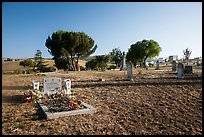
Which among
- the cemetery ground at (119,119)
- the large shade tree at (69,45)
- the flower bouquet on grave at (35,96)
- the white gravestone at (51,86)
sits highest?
the large shade tree at (69,45)

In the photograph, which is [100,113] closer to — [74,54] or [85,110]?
[85,110]

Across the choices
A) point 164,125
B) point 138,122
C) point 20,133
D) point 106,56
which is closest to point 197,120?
point 164,125

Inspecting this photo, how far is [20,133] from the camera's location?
18.3ft

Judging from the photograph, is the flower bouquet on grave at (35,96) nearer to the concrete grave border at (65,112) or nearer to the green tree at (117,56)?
the concrete grave border at (65,112)

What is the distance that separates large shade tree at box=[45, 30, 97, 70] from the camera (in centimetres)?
4044

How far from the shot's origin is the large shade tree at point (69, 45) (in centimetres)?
4044

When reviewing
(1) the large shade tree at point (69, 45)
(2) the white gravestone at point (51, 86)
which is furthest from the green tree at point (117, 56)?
(2) the white gravestone at point (51, 86)

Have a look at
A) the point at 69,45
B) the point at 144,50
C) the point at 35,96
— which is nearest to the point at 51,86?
the point at 35,96

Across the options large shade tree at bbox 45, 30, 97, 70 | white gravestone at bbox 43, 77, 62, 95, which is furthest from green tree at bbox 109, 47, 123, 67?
white gravestone at bbox 43, 77, 62, 95

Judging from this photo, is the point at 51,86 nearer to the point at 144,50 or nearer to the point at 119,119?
the point at 119,119

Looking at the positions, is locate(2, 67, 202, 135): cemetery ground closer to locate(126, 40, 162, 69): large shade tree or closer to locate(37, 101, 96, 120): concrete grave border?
locate(37, 101, 96, 120): concrete grave border

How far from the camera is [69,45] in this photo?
133 feet

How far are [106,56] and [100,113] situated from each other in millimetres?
44985

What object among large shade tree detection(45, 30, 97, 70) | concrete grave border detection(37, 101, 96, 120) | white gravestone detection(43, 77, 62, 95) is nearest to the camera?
concrete grave border detection(37, 101, 96, 120)
